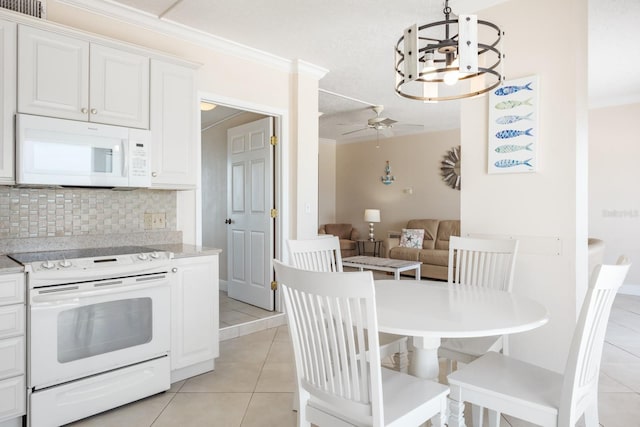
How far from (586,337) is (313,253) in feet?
5.26

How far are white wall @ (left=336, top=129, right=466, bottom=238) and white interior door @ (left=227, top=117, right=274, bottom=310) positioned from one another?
4091mm

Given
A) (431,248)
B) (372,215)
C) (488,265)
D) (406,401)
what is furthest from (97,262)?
(372,215)

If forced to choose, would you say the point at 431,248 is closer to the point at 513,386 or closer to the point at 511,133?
the point at 511,133

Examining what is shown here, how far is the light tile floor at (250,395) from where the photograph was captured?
7.22 ft

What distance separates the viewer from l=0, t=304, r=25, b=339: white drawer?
77.3 inches

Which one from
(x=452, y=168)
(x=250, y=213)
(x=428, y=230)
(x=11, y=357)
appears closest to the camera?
(x=11, y=357)

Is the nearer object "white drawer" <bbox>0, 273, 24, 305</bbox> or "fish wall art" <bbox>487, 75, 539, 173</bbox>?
"white drawer" <bbox>0, 273, 24, 305</bbox>

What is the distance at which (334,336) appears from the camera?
4.31 feet

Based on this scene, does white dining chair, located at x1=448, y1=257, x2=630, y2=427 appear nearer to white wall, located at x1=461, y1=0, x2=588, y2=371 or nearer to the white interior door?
white wall, located at x1=461, y1=0, x2=588, y2=371

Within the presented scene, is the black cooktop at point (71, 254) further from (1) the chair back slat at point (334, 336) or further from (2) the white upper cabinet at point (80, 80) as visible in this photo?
(1) the chair back slat at point (334, 336)

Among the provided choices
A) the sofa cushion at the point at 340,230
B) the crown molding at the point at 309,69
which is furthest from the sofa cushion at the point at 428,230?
the crown molding at the point at 309,69

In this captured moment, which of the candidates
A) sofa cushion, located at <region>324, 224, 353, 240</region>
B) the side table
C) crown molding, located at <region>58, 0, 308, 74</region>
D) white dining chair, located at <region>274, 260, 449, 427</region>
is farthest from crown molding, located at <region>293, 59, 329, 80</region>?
sofa cushion, located at <region>324, 224, 353, 240</region>

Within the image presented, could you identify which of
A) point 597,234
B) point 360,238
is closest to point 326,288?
point 597,234

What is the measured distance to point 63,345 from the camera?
7.01 feet
